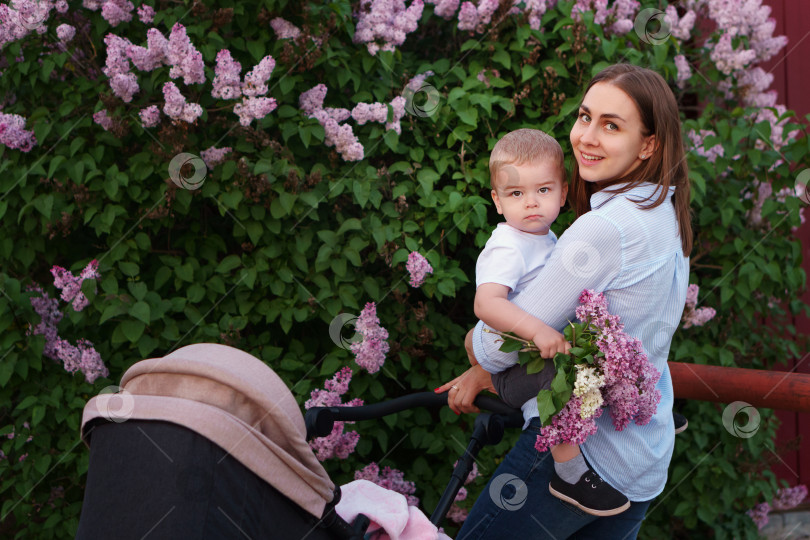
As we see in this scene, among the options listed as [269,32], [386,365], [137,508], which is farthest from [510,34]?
[137,508]

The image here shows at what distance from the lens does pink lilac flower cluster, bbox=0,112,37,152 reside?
2.65 metres

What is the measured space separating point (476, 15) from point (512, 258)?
64.6 inches

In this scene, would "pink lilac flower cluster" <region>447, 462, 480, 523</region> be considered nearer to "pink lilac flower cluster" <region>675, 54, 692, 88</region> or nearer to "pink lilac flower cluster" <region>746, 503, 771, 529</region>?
"pink lilac flower cluster" <region>746, 503, 771, 529</region>

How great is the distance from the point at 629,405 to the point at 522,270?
368mm

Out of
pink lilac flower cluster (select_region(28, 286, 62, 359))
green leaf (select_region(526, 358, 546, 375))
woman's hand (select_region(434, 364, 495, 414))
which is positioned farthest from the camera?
pink lilac flower cluster (select_region(28, 286, 62, 359))

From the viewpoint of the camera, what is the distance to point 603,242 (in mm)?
1393

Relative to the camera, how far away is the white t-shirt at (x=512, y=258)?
1.59 m

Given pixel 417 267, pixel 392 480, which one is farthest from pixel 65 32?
pixel 392 480

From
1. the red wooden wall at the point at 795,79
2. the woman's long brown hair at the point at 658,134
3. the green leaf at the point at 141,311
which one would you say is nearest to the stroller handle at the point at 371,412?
the woman's long brown hair at the point at 658,134

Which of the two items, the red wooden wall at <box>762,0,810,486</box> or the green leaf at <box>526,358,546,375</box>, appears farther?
the red wooden wall at <box>762,0,810,486</box>

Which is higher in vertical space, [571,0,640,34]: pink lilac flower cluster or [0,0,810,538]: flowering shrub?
[571,0,640,34]: pink lilac flower cluster

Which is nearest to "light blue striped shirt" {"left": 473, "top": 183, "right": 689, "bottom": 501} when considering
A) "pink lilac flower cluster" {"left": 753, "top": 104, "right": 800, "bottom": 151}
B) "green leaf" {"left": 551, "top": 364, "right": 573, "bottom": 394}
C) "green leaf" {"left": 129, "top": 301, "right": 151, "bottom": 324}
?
"green leaf" {"left": 551, "top": 364, "right": 573, "bottom": 394}

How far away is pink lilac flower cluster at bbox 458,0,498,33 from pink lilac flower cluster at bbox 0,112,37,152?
1.66 metres

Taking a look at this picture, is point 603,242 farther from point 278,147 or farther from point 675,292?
point 278,147
